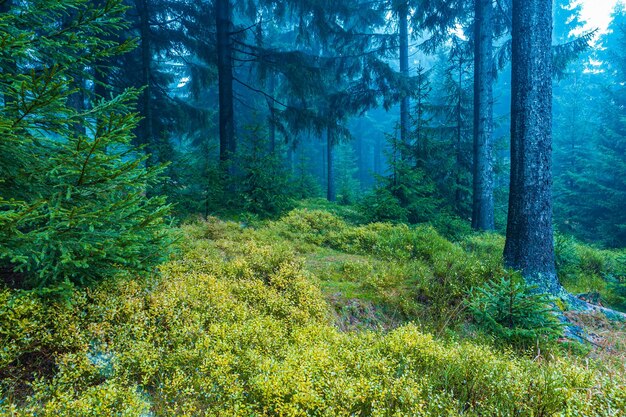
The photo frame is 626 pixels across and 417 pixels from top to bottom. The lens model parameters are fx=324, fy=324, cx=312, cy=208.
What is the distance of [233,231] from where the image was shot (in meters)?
8.29

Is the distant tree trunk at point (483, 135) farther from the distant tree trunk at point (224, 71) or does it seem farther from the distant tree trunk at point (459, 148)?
the distant tree trunk at point (224, 71)

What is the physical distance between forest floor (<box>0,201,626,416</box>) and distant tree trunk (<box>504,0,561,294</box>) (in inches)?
51.9

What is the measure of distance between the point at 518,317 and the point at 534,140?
3570 millimetres

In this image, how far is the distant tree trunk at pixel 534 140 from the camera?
6.23m

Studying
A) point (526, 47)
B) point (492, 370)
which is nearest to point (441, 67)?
point (526, 47)

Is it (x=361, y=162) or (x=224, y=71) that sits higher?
(x=224, y=71)

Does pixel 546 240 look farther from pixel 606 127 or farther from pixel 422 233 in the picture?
pixel 606 127

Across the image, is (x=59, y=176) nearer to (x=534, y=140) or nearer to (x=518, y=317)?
(x=518, y=317)

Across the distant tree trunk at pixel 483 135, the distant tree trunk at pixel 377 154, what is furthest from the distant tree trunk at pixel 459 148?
the distant tree trunk at pixel 377 154

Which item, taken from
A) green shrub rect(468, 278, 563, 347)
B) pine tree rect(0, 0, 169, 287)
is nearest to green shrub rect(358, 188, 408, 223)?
green shrub rect(468, 278, 563, 347)

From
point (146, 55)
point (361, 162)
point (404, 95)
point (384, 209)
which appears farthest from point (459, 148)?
point (361, 162)

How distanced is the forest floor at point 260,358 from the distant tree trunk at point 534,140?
1318 mm

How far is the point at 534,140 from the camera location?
6246mm

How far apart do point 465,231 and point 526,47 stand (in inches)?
257
